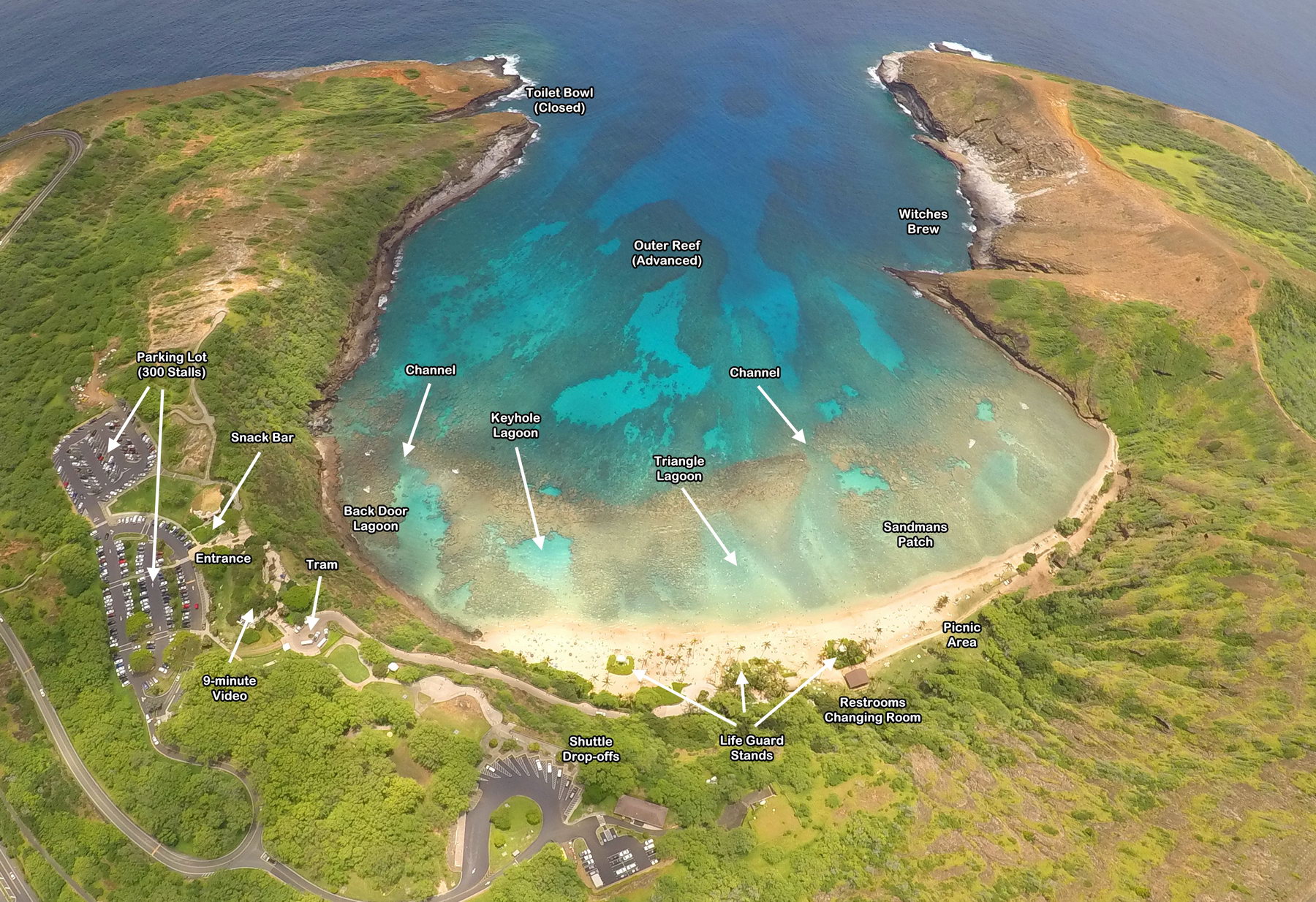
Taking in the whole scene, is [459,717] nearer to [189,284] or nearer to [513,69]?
[189,284]

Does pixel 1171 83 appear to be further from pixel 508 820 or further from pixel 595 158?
pixel 508 820

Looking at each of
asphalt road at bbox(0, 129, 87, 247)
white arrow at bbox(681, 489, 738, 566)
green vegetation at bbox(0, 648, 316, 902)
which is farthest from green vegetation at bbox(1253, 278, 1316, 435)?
asphalt road at bbox(0, 129, 87, 247)

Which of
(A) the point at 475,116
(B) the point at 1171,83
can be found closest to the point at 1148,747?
(A) the point at 475,116

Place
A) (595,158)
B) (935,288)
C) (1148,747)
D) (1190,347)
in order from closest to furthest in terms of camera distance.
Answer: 1. (1148,747)
2. (1190,347)
3. (935,288)
4. (595,158)

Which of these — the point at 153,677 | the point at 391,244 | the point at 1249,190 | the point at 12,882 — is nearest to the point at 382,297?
the point at 391,244

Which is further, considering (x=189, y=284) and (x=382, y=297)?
(x=382, y=297)

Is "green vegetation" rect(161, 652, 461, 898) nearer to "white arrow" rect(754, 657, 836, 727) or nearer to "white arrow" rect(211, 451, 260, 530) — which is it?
Result: "white arrow" rect(211, 451, 260, 530)
